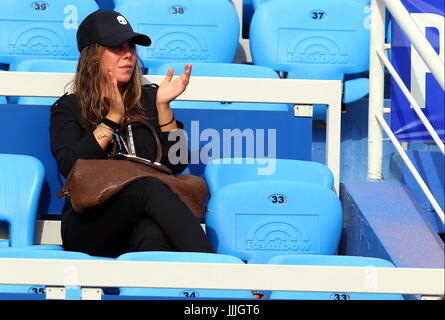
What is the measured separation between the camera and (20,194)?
3035 mm

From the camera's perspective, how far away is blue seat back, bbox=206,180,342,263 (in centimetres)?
302

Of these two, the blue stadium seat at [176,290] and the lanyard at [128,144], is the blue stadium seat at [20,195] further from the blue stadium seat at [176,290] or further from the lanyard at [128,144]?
the blue stadium seat at [176,290]

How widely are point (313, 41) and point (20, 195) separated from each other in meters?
1.49

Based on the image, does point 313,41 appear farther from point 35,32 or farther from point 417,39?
point 417,39

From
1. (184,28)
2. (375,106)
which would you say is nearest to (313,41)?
(184,28)

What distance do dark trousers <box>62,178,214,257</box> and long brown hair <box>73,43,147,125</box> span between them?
34cm

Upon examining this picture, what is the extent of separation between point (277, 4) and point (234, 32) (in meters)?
0.20

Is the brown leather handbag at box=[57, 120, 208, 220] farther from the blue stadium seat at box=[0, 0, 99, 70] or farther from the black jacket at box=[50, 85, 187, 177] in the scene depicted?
the blue stadium seat at box=[0, 0, 99, 70]

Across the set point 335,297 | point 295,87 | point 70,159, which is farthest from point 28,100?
point 335,297

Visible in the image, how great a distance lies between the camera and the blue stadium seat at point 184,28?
159 inches

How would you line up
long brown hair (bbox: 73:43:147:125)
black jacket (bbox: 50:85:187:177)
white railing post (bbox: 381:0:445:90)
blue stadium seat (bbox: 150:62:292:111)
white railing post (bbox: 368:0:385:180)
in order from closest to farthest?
white railing post (bbox: 381:0:445:90) → black jacket (bbox: 50:85:187:177) → long brown hair (bbox: 73:43:147:125) → white railing post (bbox: 368:0:385:180) → blue stadium seat (bbox: 150:62:292:111)

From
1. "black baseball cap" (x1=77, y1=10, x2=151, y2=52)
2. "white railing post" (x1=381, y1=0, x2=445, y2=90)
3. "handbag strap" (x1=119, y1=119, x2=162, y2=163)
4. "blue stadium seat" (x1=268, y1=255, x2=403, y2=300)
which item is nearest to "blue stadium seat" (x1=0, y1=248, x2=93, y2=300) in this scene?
"blue stadium seat" (x1=268, y1=255, x2=403, y2=300)

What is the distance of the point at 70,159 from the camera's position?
2.95 m
